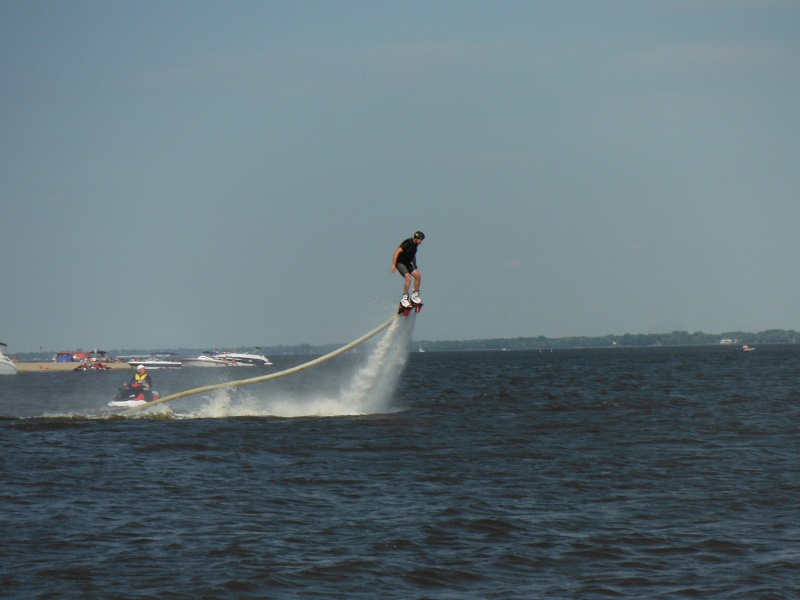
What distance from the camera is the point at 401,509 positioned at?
734 inches

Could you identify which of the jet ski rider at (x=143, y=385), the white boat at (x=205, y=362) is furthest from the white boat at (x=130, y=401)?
the white boat at (x=205, y=362)

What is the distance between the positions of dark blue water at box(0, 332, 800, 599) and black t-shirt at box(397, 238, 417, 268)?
554 cm

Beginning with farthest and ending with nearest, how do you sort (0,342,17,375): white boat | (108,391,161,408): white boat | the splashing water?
(0,342,17,375): white boat, (108,391,161,408): white boat, the splashing water

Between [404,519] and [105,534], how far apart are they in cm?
532

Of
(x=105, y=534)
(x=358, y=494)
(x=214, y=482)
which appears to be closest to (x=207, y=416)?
(x=214, y=482)

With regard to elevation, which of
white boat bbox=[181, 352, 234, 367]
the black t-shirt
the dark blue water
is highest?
the black t-shirt

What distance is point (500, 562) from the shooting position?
14695 millimetres

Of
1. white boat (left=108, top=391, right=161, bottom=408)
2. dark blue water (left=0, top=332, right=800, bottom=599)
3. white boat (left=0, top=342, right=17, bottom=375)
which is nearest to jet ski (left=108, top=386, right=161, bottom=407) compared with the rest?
white boat (left=108, top=391, right=161, bottom=408)

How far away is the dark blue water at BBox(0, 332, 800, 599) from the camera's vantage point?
45.2 ft

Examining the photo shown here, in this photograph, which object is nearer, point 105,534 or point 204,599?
point 204,599

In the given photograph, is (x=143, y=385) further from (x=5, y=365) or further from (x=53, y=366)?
(x=53, y=366)

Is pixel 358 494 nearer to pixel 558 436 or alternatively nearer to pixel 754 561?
pixel 754 561

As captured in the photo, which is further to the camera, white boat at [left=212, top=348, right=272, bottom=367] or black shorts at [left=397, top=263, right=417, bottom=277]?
white boat at [left=212, top=348, right=272, bottom=367]

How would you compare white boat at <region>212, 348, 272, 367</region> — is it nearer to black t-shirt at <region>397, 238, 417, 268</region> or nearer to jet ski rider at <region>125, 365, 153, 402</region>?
jet ski rider at <region>125, 365, 153, 402</region>
